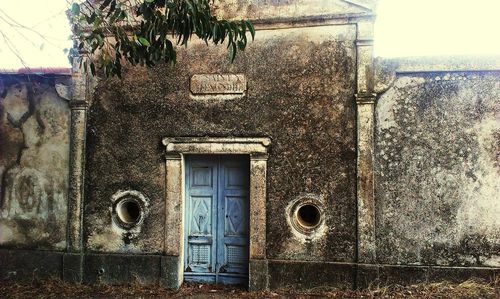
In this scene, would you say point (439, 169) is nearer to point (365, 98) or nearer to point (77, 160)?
point (365, 98)

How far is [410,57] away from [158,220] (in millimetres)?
4266

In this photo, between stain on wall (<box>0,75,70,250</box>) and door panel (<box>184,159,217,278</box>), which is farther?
stain on wall (<box>0,75,70,250</box>)

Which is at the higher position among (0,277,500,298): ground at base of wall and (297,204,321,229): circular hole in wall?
(297,204,321,229): circular hole in wall

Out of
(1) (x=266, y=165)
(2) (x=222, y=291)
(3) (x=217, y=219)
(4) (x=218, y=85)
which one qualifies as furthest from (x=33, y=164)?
(1) (x=266, y=165)

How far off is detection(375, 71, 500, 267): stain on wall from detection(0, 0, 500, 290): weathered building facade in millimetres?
19

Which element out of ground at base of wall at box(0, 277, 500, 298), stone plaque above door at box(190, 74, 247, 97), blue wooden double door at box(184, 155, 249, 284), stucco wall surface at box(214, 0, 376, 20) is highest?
stucco wall surface at box(214, 0, 376, 20)

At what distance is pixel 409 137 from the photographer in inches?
237

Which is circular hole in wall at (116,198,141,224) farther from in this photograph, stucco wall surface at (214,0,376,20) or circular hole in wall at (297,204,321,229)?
stucco wall surface at (214,0,376,20)

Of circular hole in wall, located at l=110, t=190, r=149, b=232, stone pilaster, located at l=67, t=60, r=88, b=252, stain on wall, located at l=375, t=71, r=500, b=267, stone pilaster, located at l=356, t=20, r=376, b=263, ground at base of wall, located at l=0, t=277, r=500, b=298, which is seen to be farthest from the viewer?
stone pilaster, located at l=67, t=60, r=88, b=252

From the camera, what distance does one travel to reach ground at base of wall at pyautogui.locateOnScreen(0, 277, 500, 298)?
564 cm

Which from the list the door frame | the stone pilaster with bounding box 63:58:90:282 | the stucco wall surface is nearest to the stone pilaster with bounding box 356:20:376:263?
the stucco wall surface

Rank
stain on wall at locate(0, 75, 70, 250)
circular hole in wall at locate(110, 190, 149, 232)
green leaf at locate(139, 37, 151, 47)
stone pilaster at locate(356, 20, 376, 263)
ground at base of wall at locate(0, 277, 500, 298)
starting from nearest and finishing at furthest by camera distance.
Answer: green leaf at locate(139, 37, 151, 47) < ground at base of wall at locate(0, 277, 500, 298) < stone pilaster at locate(356, 20, 376, 263) < circular hole in wall at locate(110, 190, 149, 232) < stain on wall at locate(0, 75, 70, 250)

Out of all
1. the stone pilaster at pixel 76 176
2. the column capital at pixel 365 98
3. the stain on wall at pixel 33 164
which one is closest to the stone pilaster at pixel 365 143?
the column capital at pixel 365 98

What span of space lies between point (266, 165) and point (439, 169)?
236 cm
